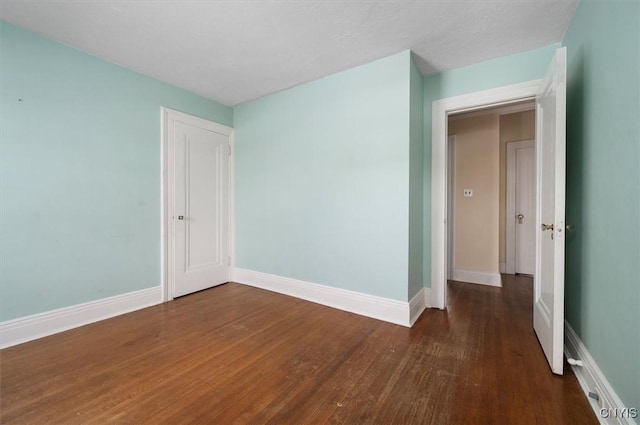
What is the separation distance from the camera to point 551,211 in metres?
1.75

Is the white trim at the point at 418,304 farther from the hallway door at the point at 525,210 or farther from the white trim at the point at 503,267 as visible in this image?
the hallway door at the point at 525,210

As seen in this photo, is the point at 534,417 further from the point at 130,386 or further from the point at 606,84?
the point at 130,386

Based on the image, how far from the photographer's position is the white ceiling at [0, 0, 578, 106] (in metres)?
1.82

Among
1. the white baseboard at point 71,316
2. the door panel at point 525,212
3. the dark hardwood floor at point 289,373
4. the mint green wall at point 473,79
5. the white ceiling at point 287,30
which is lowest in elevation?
the dark hardwood floor at point 289,373

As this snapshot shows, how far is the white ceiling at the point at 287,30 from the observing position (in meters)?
1.82

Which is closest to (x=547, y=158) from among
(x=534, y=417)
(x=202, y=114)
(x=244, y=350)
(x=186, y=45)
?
(x=534, y=417)

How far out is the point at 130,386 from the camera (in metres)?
1.56

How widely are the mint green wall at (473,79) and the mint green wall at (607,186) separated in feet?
1.29

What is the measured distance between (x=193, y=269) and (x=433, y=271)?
9.29 feet

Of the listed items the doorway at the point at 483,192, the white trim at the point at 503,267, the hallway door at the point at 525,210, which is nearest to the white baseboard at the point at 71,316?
the doorway at the point at 483,192

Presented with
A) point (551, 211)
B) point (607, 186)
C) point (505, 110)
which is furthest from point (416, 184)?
point (505, 110)

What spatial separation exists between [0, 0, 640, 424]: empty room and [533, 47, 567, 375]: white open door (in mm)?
21

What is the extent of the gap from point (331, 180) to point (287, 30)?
4.58 feet

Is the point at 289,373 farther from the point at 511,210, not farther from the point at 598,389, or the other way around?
the point at 511,210
